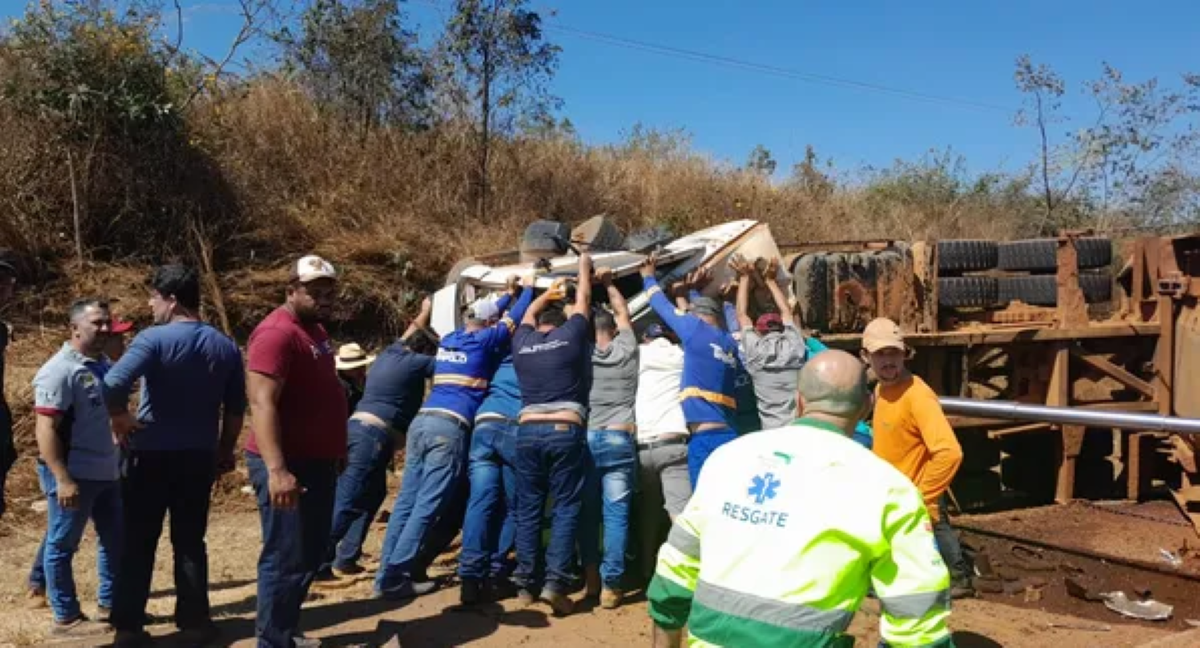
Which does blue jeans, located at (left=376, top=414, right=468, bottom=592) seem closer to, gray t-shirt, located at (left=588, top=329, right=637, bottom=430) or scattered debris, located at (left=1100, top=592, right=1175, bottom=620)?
gray t-shirt, located at (left=588, top=329, right=637, bottom=430)

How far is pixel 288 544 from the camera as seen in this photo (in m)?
4.45

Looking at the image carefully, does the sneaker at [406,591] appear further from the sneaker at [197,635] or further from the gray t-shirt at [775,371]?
the gray t-shirt at [775,371]

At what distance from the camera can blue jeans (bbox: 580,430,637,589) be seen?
590 centimetres

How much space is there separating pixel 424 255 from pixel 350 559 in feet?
20.9

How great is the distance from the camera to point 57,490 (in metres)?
5.08

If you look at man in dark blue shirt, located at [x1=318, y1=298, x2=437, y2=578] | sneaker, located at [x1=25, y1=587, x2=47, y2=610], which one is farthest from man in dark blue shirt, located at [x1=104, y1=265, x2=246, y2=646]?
sneaker, located at [x1=25, y1=587, x2=47, y2=610]

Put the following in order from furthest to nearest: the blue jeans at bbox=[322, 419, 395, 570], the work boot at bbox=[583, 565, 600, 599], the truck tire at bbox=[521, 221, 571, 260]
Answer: the truck tire at bbox=[521, 221, 571, 260] < the blue jeans at bbox=[322, 419, 395, 570] < the work boot at bbox=[583, 565, 600, 599]

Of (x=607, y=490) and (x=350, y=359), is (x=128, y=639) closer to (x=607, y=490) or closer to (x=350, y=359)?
(x=607, y=490)

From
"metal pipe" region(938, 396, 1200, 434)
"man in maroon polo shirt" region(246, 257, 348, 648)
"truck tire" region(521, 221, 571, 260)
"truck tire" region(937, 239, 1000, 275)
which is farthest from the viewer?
"truck tire" region(937, 239, 1000, 275)

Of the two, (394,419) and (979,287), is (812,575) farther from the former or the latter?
(979,287)

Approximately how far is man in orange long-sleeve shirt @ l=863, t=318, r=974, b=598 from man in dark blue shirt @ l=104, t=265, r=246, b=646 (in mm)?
3234

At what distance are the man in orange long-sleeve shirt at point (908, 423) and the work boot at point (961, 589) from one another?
96cm

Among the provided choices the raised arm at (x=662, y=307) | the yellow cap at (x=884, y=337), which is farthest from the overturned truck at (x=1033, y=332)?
the yellow cap at (x=884, y=337)

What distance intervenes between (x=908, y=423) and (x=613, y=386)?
1.75 m
